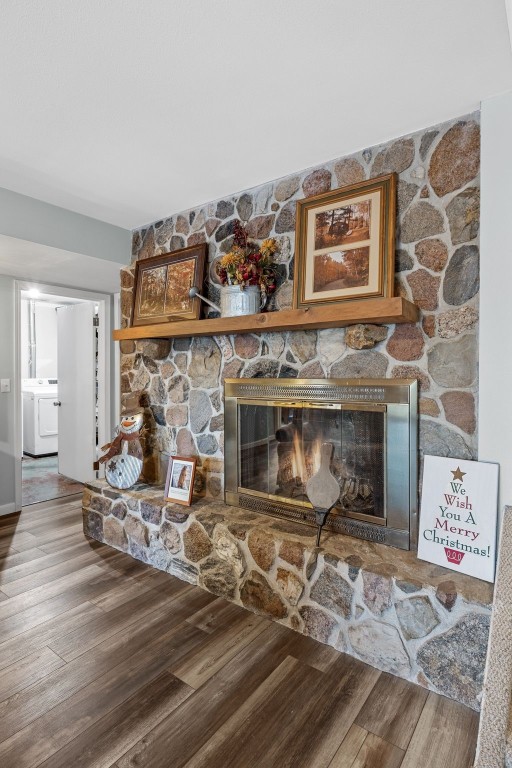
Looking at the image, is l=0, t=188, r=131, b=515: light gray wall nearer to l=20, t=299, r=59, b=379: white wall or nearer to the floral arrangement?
the floral arrangement

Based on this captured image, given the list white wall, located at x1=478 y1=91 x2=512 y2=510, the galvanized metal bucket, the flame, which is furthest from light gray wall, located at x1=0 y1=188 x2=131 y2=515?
white wall, located at x1=478 y1=91 x2=512 y2=510

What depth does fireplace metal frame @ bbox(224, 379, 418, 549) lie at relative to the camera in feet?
6.72

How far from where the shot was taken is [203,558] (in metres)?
2.44

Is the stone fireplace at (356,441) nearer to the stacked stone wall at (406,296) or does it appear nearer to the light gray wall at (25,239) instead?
the stacked stone wall at (406,296)

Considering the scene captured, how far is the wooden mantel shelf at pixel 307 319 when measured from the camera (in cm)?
191

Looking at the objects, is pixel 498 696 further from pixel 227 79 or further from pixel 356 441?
pixel 227 79

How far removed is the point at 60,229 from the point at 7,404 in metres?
1.76

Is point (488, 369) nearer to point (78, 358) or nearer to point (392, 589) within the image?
point (392, 589)

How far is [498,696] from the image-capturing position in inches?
27.6

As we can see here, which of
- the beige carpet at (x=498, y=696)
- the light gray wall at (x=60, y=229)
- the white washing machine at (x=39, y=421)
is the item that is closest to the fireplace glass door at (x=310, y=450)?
the beige carpet at (x=498, y=696)

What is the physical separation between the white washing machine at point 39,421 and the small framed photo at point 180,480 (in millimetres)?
3753

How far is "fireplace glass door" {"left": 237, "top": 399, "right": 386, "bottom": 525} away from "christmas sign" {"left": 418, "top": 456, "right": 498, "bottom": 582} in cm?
25

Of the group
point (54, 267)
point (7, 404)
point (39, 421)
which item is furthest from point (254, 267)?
point (39, 421)

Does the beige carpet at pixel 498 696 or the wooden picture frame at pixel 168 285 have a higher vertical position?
the wooden picture frame at pixel 168 285
